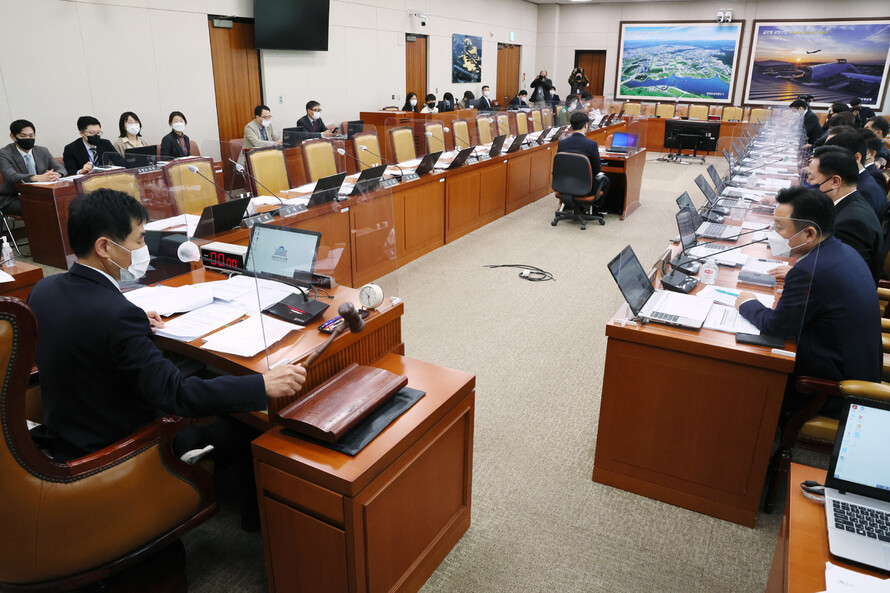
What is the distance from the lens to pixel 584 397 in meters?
3.28

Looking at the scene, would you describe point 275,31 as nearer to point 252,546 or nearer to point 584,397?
point 584,397

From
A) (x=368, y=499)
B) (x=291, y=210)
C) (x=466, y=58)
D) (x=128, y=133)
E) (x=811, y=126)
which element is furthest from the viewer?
(x=466, y=58)

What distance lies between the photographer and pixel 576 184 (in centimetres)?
633

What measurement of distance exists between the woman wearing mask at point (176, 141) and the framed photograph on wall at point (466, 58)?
759cm

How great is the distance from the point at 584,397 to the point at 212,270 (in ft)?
6.71

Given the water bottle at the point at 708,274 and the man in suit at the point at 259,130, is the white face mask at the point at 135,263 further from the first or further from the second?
the man in suit at the point at 259,130

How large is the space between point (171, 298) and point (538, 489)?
170 cm

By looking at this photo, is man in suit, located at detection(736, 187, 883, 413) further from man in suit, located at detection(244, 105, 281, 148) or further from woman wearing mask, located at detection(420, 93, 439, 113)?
woman wearing mask, located at detection(420, 93, 439, 113)

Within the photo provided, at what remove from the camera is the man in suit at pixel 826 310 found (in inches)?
85.8

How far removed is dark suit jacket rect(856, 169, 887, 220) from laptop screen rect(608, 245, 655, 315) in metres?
2.33

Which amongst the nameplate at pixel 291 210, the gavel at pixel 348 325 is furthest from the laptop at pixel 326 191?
the gavel at pixel 348 325

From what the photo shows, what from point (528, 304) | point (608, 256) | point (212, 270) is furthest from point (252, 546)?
point (608, 256)

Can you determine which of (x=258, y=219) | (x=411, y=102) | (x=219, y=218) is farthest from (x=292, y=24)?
(x=219, y=218)

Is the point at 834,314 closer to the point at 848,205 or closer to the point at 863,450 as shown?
the point at 863,450
